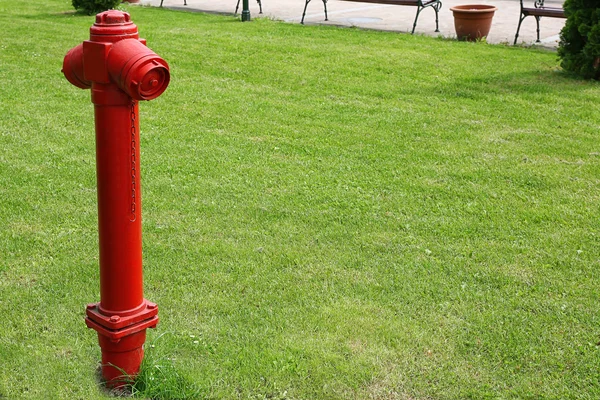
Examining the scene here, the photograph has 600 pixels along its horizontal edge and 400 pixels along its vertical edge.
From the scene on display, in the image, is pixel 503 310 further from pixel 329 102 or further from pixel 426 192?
pixel 329 102

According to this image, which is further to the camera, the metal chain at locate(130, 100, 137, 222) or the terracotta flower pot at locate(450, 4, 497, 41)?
the terracotta flower pot at locate(450, 4, 497, 41)

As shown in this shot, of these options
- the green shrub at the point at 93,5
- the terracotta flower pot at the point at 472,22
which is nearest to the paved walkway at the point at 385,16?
the terracotta flower pot at the point at 472,22

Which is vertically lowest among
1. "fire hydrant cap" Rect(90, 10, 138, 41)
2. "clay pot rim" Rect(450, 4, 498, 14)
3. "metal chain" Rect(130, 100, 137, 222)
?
"metal chain" Rect(130, 100, 137, 222)

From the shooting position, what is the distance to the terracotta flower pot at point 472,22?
12.2 meters

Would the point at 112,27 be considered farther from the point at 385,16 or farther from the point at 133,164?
the point at 385,16

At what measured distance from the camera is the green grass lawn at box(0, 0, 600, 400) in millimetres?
3562

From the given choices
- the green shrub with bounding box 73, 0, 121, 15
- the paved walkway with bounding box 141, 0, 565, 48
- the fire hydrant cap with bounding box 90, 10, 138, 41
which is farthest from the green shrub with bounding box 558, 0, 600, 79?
the green shrub with bounding box 73, 0, 121, 15

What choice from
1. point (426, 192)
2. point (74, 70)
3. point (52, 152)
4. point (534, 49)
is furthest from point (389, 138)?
point (534, 49)

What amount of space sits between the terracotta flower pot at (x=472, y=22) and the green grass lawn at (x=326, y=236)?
9.73 feet

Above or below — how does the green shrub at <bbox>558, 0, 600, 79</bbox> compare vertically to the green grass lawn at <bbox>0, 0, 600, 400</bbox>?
above

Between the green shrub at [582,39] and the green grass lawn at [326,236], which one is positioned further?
the green shrub at [582,39]

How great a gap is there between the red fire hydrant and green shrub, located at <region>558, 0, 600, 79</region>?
755cm

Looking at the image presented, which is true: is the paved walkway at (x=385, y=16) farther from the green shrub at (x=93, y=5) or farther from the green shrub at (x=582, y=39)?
the green shrub at (x=582, y=39)

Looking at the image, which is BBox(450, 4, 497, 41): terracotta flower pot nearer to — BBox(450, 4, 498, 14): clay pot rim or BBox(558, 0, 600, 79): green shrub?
BBox(450, 4, 498, 14): clay pot rim
